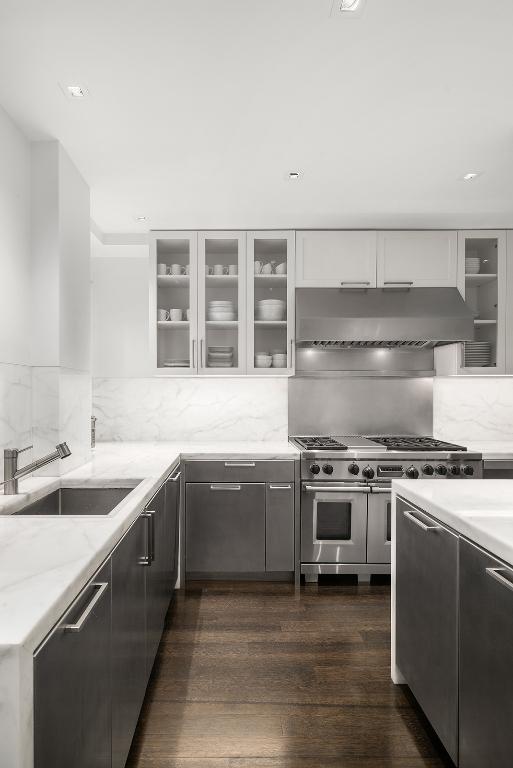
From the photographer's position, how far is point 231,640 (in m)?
2.66

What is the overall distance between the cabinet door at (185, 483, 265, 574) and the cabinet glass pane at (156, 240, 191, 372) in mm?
993

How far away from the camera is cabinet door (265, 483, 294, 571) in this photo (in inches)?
136

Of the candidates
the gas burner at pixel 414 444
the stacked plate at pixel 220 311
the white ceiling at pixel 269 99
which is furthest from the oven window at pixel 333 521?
the white ceiling at pixel 269 99

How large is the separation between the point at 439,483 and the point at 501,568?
852 millimetres

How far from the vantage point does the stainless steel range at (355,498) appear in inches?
136

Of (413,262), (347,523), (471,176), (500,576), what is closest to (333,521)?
(347,523)

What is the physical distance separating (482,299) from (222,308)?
2.04 meters

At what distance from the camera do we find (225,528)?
11.3ft

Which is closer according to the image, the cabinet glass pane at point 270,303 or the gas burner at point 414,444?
the gas burner at point 414,444

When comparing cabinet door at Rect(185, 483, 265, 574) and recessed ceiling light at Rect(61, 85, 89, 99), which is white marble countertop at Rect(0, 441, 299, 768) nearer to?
cabinet door at Rect(185, 483, 265, 574)

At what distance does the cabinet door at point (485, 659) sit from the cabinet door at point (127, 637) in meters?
1.04

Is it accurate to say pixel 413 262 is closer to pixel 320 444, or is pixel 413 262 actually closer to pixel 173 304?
pixel 320 444

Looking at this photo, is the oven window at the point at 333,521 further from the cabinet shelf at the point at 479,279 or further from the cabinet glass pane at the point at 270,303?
the cabinet shelf at the point at 479,279

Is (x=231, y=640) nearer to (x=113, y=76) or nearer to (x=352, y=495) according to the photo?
(x=352, y=495)
